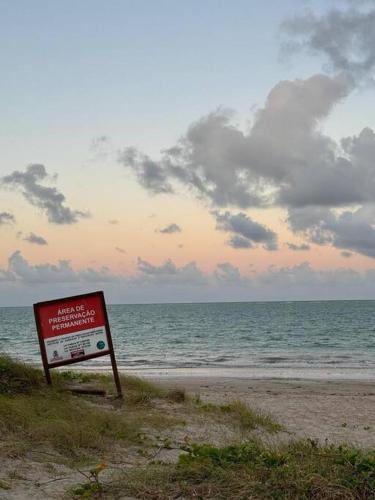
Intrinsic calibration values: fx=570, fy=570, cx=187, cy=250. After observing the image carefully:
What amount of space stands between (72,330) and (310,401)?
22.7 feet

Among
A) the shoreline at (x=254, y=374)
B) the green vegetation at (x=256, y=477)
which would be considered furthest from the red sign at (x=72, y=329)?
the shoreline at (x=254, y=374)

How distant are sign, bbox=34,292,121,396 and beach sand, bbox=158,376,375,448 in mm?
3976

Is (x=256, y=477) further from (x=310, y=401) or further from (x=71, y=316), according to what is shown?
(x=310, y=401)

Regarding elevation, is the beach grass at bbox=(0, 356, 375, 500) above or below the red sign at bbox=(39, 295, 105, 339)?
below

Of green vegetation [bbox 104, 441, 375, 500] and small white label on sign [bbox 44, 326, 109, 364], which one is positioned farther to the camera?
small white label on sign [bbox 44, 326, 109, 364]

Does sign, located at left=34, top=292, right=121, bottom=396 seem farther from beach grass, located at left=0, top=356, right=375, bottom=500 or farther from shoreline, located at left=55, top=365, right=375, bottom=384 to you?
shoreline, located at left=55, top=365, right=375, bottom=384

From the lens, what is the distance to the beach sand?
11125mm

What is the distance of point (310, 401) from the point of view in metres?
15.2

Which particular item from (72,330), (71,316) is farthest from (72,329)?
(71,316)

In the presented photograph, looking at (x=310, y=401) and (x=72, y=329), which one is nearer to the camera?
(x=72, y=329)

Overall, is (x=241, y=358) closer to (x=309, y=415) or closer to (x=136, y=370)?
(x=136, y=370)

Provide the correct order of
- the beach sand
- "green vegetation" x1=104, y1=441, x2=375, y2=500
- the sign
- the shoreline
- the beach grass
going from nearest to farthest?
"green vegetation" x1=104, y1=441, x2=375, y2=500 → the beach grass → the beach sand → the sign → the shoreline

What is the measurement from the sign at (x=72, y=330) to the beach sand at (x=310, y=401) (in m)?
3.98

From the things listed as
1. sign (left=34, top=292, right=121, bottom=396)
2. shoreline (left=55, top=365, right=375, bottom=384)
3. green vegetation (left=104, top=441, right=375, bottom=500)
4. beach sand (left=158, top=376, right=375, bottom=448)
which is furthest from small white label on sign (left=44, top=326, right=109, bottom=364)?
shoreline (left=55, top=365, right=375, bottom=384)
